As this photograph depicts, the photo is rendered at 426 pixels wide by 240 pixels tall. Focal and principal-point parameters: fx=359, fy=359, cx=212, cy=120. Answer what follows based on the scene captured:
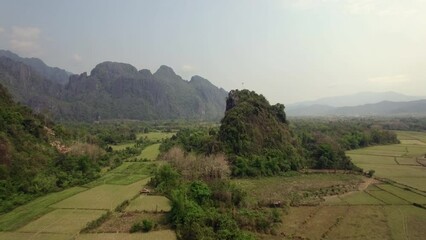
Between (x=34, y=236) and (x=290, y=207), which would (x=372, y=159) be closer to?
(x=290, y=207)

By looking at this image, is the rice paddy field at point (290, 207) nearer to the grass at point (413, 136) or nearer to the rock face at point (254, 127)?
the rock face at point (254, 127)

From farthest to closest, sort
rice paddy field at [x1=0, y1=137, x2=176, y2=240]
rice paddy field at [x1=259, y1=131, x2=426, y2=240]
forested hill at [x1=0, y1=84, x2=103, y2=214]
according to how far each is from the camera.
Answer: forested hill at [x1=0, y1=84, x2=103, y2=214] → rice paddy field at [x1=259, y1=131, x2=426, y2=240] → rice paddy field at [x1=0, y1=137, x2=176, y2=240]

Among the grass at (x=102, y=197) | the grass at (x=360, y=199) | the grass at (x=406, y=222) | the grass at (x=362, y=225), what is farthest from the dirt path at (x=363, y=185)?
the grass at (x=102, y=197)

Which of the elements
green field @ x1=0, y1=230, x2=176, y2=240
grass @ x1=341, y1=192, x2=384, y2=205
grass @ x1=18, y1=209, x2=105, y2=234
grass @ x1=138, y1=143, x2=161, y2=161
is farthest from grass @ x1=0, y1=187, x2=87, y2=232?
grass @ x1=341, y1=192, x2=384, y2=205

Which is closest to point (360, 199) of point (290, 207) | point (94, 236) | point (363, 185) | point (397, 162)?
point (363, 185)

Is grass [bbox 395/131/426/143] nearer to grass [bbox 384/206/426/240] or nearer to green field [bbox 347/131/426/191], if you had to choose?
green field [bbox 347/131/426/191]

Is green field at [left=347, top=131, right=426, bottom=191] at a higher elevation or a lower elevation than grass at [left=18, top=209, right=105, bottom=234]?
lower
